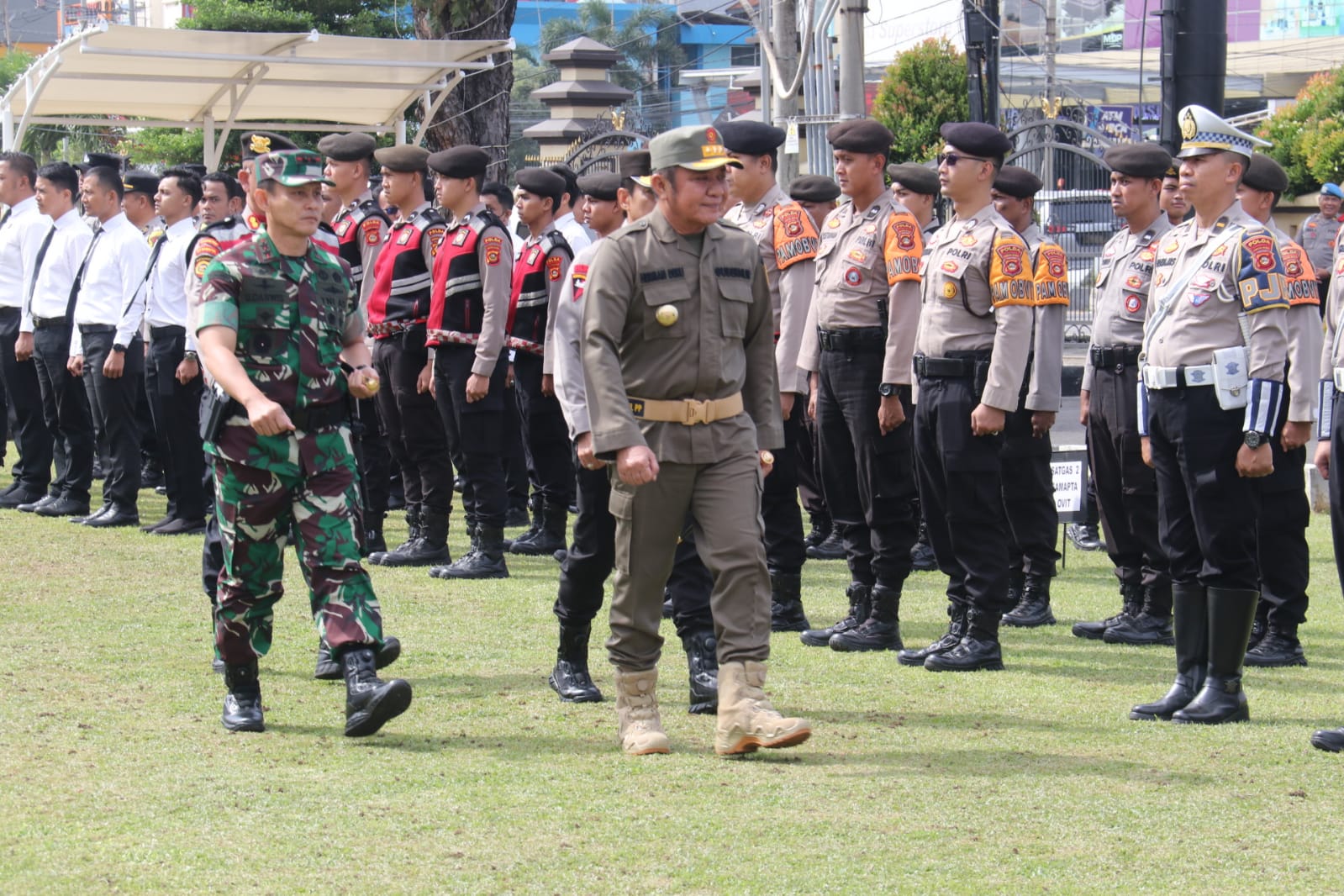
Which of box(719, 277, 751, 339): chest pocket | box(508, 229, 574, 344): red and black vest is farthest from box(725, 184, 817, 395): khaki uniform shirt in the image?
box(719, 277, 751, 339): chest pocket

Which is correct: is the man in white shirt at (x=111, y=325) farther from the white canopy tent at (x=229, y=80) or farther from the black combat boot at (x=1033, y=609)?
the black combat boot at (x=1033, y=609)

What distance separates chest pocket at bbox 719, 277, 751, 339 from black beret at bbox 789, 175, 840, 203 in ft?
17.1

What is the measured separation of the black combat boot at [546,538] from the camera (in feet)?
33.8

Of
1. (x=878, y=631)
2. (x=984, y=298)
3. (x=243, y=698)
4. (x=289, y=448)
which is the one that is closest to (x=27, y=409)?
(x=243, y=698)

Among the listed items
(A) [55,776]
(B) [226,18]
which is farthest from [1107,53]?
(A) [55,776]

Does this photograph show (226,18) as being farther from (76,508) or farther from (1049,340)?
(1049,340)

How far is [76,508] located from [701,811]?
7.89 m

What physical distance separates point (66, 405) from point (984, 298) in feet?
23.5

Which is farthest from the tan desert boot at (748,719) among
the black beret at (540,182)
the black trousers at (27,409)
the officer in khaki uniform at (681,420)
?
the black trousers at (27,409)

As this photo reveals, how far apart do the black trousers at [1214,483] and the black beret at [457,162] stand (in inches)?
176

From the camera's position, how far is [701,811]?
485 cm

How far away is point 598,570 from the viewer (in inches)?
244

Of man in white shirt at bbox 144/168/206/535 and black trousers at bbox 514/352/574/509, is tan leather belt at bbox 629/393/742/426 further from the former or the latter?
man in white shirt at bbox 144/168/206/535

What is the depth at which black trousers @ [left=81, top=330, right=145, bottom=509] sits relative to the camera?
11078 millimetres
